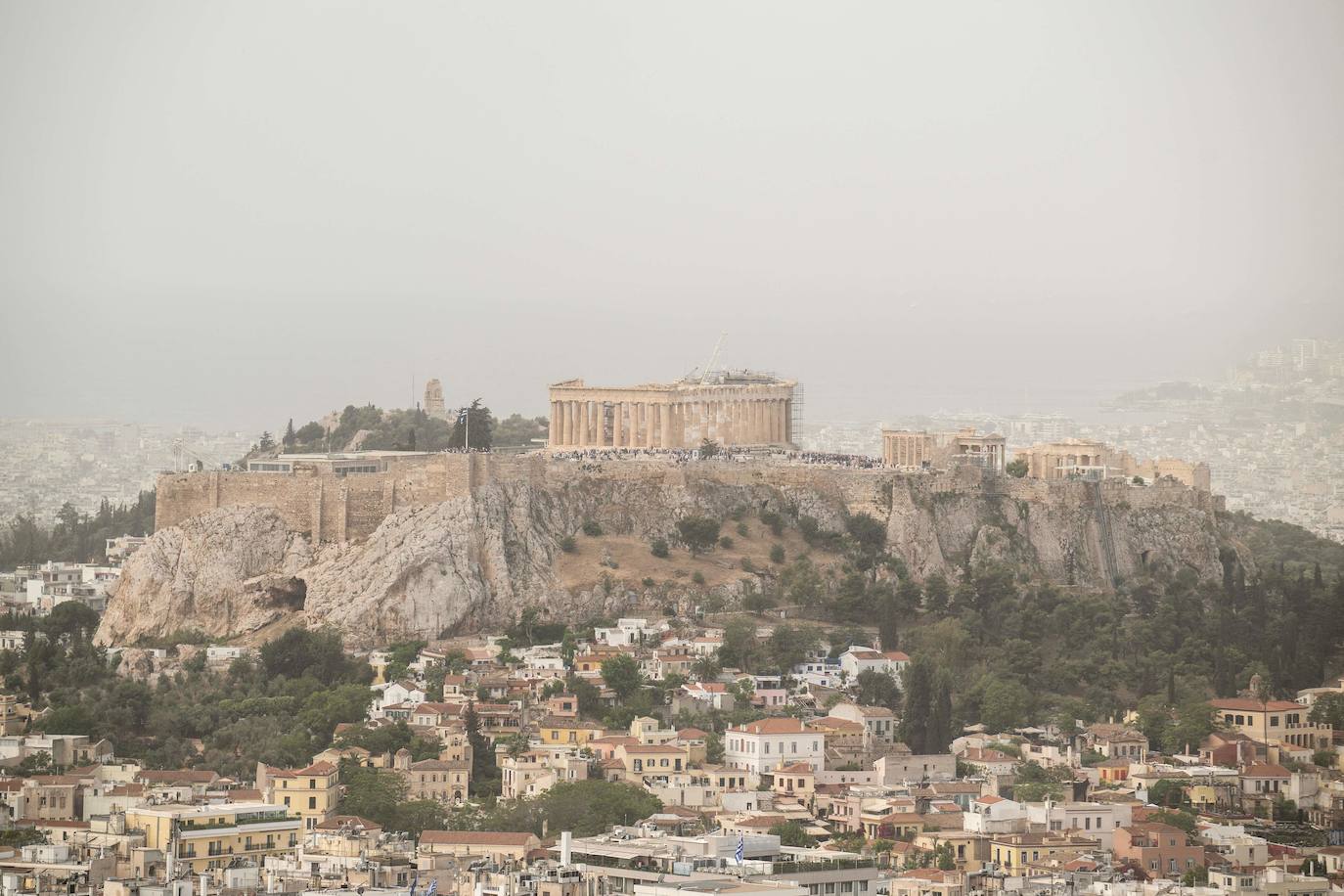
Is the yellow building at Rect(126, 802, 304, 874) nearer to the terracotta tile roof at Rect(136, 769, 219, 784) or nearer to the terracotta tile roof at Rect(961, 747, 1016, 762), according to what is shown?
the terracotta tile roof at Rect(136, 769, 219, 784)

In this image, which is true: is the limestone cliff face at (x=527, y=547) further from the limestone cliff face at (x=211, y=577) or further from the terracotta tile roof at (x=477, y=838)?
the terracotta tile roof at (x=477, y=838)

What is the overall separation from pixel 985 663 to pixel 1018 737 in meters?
5.08

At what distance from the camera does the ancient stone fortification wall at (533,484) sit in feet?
211

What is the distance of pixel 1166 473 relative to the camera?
74.8 m

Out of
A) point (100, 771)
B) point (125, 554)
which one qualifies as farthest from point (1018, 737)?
point (125, 554)

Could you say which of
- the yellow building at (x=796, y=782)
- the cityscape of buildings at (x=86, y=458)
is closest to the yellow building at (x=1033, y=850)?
the yellow building at (x=796, y=782)

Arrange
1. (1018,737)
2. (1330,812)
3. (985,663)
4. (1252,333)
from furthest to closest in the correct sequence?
(1252,333) → (985,663) → (1018,737) → (1330,812)

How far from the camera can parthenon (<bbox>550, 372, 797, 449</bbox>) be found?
236ft

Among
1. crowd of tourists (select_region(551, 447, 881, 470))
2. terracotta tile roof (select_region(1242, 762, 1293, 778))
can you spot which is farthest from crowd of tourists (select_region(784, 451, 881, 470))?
terracotta tile roof (select_region(1242, 762, 1293, 778))

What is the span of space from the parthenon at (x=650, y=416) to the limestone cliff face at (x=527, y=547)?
130 inches

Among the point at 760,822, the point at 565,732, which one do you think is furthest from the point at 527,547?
the point at 760,822

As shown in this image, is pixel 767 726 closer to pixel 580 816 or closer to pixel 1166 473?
pixel 580 816

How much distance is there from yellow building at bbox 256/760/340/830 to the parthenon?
21917mm

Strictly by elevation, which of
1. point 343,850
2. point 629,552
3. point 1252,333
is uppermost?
point 1252,333
